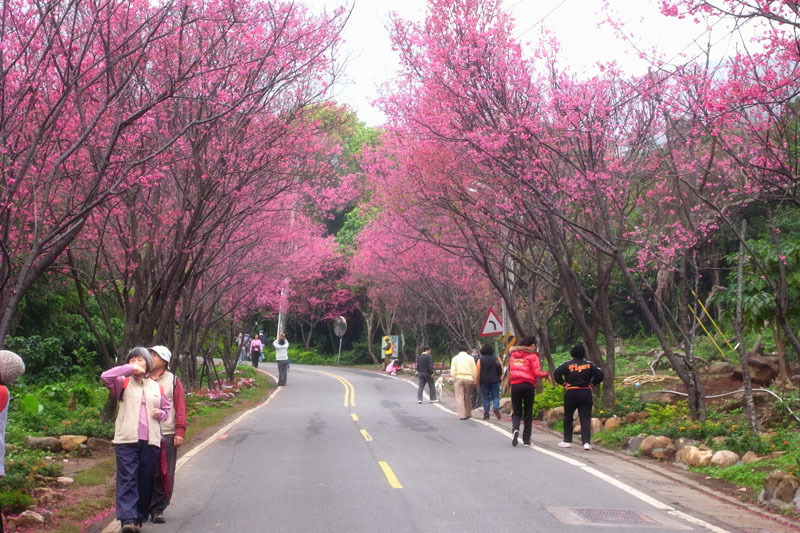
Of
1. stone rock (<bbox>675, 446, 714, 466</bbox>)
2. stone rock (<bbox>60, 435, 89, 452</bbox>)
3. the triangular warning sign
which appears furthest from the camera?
the triangular warning sign

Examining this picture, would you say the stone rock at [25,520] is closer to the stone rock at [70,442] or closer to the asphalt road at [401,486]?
the asphalt road at [401,486]

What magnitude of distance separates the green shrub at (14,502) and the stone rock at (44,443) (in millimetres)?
4465

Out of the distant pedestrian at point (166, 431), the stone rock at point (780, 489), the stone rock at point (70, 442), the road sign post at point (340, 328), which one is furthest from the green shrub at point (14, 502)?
the road sign post at point (340, 328)

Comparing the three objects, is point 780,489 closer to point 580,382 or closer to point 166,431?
Result: point 580,382

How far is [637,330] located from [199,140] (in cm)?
2352

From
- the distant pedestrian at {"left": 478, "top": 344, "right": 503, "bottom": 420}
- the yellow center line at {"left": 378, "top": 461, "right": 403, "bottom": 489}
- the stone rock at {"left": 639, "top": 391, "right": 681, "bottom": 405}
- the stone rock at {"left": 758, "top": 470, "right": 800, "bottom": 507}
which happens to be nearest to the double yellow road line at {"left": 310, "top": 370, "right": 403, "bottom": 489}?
the yellow center line at {"left": 378, "top": 461, "right": 403, "bottom": 489}

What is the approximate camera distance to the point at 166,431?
29.1ft

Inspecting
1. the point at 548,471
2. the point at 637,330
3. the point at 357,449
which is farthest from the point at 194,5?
the point at 637,330

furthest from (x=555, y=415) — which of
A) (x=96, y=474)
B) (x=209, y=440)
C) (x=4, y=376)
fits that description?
(x=4, y=376)

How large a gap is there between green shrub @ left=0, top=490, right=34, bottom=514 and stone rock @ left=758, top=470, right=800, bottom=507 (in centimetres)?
782

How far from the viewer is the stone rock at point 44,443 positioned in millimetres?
13156

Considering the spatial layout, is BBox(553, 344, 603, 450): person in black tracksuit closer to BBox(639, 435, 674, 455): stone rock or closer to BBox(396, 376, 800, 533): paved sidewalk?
BBox(396, 376, 800, 533): paved sidewalk

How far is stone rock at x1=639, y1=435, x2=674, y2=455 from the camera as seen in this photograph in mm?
14062

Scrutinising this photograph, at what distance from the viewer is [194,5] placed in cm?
1395
